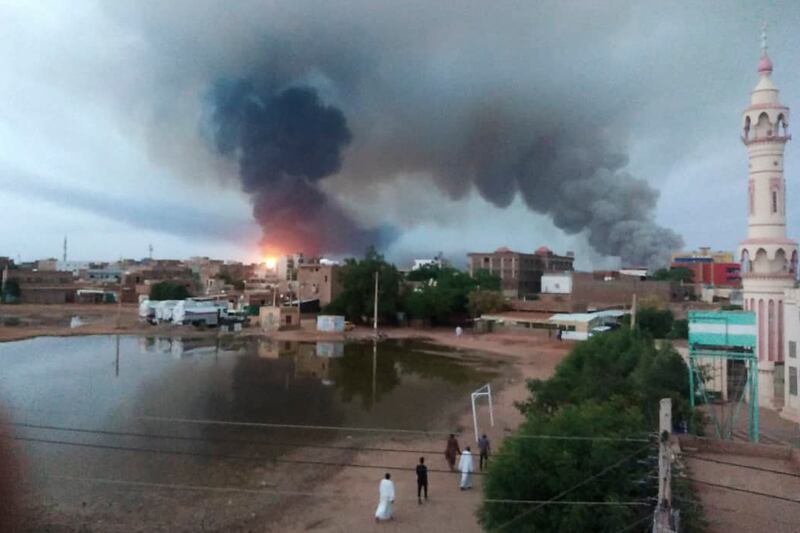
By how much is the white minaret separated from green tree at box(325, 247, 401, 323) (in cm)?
3265

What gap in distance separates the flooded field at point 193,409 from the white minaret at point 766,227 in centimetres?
968

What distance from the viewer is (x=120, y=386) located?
20.5m

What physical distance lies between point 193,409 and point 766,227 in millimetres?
19150

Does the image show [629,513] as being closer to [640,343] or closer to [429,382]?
[640,343]

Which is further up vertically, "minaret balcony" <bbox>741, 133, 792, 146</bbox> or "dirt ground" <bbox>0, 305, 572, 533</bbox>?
"minaret balcony" <bbox>741, 133, 792, 146</bbox>

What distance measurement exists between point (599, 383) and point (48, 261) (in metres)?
108

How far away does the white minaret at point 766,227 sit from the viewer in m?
15.9

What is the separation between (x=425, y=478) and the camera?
10016mm

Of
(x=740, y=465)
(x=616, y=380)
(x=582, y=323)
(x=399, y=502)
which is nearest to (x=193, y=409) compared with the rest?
(x=399, y=502)

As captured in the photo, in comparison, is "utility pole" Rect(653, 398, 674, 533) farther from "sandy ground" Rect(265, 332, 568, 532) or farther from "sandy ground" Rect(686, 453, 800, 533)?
"sandy ground" Rect(265, 332, 568, 532)

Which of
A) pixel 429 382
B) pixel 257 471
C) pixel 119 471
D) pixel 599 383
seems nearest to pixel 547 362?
pixel 429 382

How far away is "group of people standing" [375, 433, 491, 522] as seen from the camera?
9.23 meters

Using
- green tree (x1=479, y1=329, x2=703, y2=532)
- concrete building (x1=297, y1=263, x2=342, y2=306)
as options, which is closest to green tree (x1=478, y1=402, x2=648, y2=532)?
green tree (x1=479, y1=329, x2=703, y2=532)

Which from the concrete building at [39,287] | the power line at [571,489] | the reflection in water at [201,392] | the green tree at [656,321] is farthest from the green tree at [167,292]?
the power line at [571,489]
